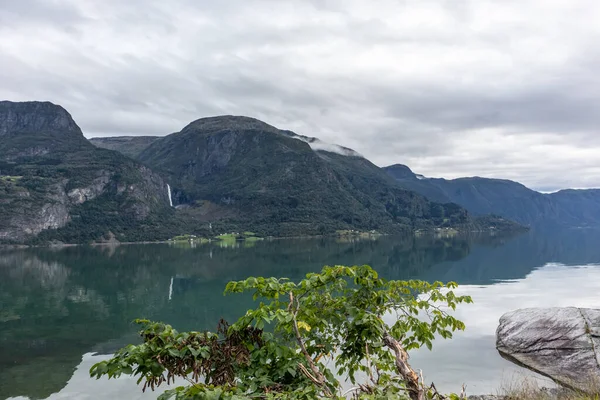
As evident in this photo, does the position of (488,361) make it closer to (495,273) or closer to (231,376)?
(231,376)

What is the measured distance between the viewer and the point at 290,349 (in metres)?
5.59

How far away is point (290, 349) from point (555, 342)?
891 inches

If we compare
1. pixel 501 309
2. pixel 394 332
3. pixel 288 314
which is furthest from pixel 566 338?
pixel 288 314

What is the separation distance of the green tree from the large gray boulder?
648 inches

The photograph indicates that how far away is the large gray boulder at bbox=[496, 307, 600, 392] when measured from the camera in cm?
2059

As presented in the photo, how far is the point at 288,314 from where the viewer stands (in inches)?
218

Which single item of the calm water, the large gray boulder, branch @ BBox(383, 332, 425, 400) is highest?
branch @ BBox(383, 332, 425, 400)

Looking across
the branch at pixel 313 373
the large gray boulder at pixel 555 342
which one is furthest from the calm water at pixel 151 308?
the branch at pixel 313 373

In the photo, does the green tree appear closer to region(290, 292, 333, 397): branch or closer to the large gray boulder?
region(290, 292, 333, 397): branch

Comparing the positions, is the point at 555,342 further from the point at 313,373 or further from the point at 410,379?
the point at 313,373

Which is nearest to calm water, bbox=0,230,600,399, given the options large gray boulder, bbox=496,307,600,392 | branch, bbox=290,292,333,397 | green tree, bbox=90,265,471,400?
large gray boulder, bbox=496,307,600,392

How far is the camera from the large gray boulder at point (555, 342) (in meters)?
20.6

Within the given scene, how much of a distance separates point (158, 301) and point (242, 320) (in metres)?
46.4

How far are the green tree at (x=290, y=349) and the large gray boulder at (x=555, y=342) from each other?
16.5 metres
